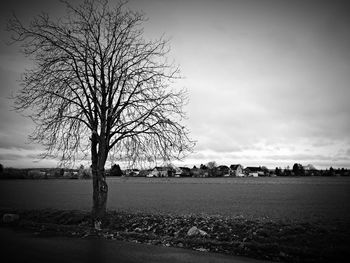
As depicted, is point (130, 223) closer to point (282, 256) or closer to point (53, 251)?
point (53, 251)

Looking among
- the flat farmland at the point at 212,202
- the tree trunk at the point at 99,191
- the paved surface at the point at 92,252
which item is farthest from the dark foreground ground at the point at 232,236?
the flat farmland at the point at 212,202

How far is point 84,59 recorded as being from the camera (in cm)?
1538

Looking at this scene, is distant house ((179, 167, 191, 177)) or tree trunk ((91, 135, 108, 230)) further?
distant house ((179, 167, 191, 177))

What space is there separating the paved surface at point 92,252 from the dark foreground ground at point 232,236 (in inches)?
16.0

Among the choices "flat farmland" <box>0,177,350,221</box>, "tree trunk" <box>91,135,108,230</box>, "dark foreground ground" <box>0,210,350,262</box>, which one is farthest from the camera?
"flat farmland" <box>0,177,350,221</box>

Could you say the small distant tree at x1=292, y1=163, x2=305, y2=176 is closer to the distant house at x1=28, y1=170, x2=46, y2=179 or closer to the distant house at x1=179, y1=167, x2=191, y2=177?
the distant house at x1=179, y1=167, x2=191, y2=177

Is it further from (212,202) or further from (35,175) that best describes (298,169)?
(212,202)

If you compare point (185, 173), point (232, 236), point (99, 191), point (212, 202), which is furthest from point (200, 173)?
point (232, 236)

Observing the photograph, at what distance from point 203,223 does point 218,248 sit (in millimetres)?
5145

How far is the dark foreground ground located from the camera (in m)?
9.34

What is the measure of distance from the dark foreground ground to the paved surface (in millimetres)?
407

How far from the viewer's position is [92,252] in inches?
346

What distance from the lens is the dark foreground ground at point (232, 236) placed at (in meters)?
9.34

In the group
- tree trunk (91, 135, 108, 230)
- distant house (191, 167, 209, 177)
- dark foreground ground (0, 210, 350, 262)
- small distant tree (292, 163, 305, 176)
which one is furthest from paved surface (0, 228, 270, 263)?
small distant tree (292, 163, 305, 176)
